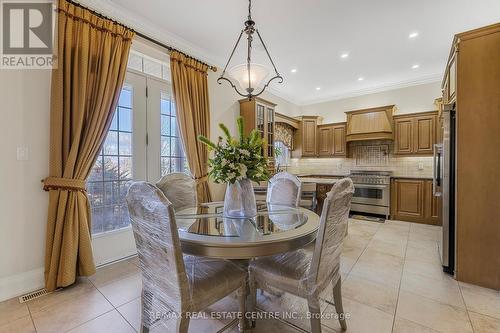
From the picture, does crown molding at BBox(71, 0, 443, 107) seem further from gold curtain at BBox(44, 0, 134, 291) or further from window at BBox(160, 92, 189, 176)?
window at BBox(160, 92, 189, 176)

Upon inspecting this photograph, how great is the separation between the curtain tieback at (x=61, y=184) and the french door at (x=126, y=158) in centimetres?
39

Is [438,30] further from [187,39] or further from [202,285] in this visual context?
[202,285]

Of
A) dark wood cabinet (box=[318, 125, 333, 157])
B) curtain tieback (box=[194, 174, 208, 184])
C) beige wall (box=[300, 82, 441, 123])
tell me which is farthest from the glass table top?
beige wall (box=[300, 82, 441, 123])

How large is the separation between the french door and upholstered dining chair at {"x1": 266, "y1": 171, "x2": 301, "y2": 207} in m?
1.59

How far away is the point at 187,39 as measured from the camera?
3221 millimetres

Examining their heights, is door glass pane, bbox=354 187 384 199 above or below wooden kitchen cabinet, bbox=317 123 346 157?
below

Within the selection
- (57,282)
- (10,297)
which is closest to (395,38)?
(57,282)

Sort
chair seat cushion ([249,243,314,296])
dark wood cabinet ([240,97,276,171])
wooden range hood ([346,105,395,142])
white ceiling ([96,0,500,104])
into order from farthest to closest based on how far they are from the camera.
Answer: wooden range hood ([346,105,395,142]) < dark wood cabinet ([240,97,276,171]) < white ceiling ([96,0,500,104]) < chair seat cushion ([249,243,314,296])

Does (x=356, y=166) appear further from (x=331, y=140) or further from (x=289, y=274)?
(x=289, y=274)

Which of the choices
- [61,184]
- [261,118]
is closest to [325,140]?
[261,118]

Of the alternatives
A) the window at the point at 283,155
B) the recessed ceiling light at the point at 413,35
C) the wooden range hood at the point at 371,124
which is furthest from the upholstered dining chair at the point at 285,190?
the wooden range hood at the point at 371,124

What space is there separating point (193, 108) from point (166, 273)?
252 cm

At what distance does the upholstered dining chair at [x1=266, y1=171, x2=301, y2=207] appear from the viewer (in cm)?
253

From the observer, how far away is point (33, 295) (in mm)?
2006
